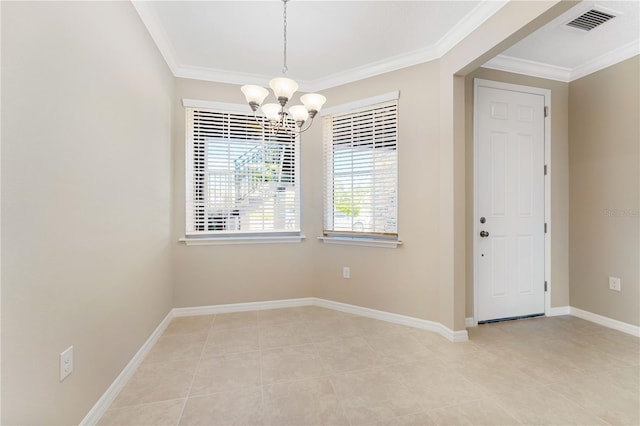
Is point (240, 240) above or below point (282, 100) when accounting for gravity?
below

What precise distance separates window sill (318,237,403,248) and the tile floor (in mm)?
836

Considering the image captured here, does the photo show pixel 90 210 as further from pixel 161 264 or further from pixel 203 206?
pixel 203 206

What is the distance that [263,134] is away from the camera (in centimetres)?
317

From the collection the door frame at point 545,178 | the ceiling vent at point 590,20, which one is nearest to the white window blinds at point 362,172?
the door frame at point 545,178

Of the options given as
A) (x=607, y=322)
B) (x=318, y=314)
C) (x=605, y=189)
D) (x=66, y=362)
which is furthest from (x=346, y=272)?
(x=605, y=189)

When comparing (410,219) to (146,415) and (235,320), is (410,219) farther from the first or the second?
(146,415)

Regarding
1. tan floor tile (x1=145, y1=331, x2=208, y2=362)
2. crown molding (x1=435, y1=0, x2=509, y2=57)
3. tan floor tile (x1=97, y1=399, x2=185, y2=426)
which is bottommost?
tan floor tile (x1=97, y1=399, x2=185, y2=426)

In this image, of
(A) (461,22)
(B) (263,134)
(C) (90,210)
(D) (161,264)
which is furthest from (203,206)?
(A) (461,22)

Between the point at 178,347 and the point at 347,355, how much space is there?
4.84 feet

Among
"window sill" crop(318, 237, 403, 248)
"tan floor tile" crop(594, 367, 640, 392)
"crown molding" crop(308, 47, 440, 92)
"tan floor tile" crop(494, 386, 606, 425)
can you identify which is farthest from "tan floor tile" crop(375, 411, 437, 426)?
"crown molding" crop(308, 47, 440, 92)

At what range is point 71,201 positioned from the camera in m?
1.33

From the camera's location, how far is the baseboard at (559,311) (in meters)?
3.02

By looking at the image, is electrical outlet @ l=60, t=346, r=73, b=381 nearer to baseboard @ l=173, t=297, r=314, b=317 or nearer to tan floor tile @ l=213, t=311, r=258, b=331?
tan floor tile @ l=213, t=311, r=258, b=331

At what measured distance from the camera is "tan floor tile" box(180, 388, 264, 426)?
151cm
